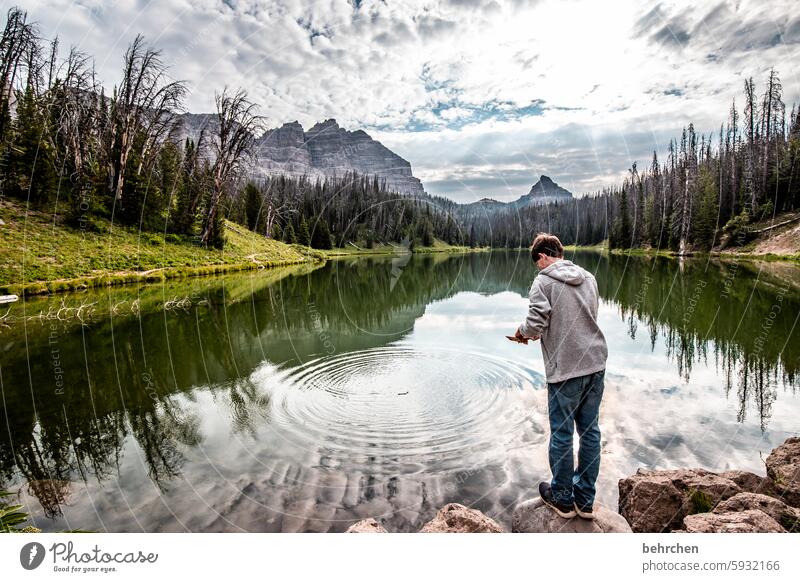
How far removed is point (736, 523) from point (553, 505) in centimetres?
149

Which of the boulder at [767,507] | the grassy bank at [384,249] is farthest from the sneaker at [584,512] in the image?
the grassy bank at [384,249]

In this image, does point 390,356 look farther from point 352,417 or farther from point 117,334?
point 117,334

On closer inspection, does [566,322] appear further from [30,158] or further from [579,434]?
[30,158]

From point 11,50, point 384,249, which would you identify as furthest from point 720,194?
point 11,50

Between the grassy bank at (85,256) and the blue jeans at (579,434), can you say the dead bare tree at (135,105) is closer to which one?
the grassy bank at (85,256)

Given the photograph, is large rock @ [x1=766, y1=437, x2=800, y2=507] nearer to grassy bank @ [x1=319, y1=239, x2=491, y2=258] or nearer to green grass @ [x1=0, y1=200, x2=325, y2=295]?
green grass @ [x1=0, y1=200, x2=325, y2=295]

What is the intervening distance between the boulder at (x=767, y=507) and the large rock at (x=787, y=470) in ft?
2.61

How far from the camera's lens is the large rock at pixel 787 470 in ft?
15.5

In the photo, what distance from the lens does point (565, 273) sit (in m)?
3.99

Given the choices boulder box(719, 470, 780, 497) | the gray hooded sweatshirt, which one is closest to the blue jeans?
the gray hooded sweatshirt

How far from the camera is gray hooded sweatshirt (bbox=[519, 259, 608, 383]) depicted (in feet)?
12.9

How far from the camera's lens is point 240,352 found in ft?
40.8

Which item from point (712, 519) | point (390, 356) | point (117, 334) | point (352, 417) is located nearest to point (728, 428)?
point (712, 519)
